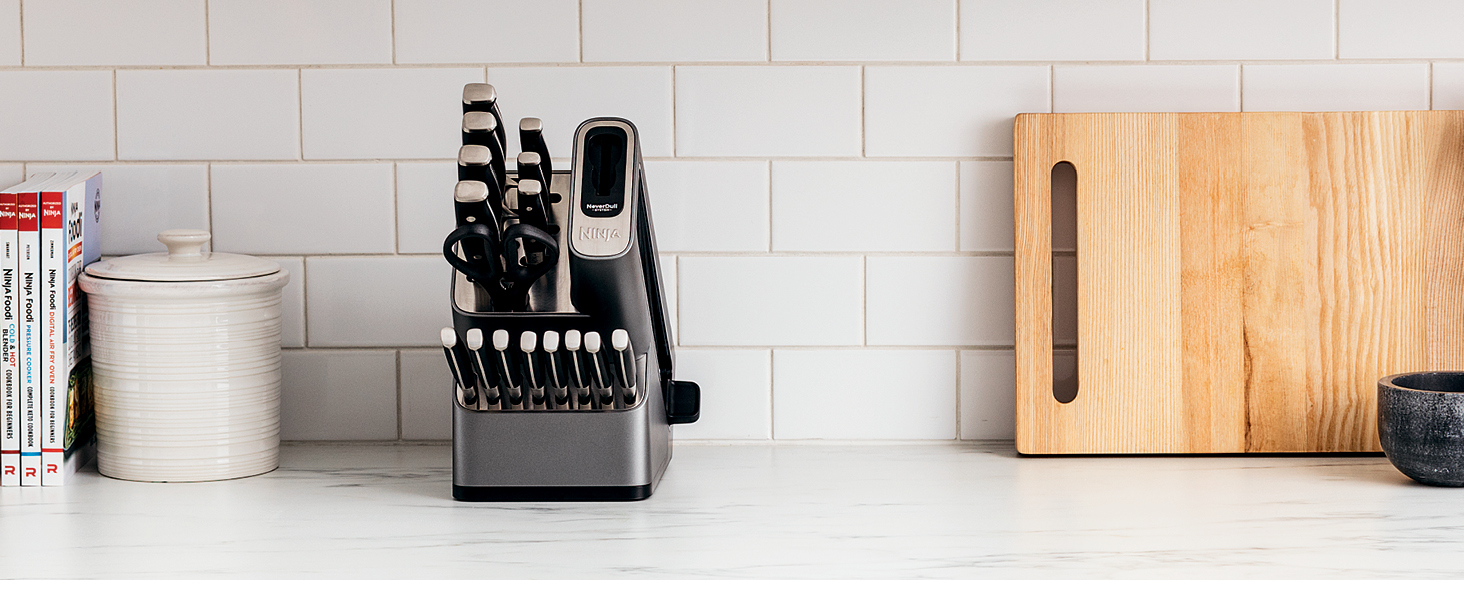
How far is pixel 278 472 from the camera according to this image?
0.99 metres

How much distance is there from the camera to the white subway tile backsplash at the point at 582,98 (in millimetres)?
1077

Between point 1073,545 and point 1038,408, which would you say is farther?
point 1038,408

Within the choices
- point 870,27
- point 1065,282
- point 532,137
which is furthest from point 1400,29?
point 532,137

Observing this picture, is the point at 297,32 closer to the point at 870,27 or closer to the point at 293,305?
the point at 293,305

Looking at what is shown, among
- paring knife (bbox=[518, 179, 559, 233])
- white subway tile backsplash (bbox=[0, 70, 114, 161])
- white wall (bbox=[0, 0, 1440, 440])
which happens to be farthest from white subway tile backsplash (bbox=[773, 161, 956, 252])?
white subway tile backsplash (bbox=[0, 70, 114, 161])

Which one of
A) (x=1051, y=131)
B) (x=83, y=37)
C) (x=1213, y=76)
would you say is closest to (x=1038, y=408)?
(x=1051, y=131)

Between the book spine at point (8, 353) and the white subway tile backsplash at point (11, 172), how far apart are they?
223mm

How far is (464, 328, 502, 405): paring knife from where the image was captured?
31.3 inches

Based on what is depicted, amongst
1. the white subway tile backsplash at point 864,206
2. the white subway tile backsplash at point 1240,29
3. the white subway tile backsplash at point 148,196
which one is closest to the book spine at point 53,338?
the white subway tile backsplash at point 148,196

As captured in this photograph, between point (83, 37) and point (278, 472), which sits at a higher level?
point (83, 37)

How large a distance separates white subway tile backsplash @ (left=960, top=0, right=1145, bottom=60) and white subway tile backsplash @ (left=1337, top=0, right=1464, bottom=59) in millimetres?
200

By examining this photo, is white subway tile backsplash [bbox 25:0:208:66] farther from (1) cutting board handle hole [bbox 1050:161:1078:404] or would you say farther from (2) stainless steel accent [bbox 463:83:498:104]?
(1) cutting board handle hole [bbox 1050:161:1078:404]

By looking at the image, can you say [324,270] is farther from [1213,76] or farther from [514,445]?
[1213,76]

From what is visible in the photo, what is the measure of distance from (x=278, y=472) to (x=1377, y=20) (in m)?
1.12
